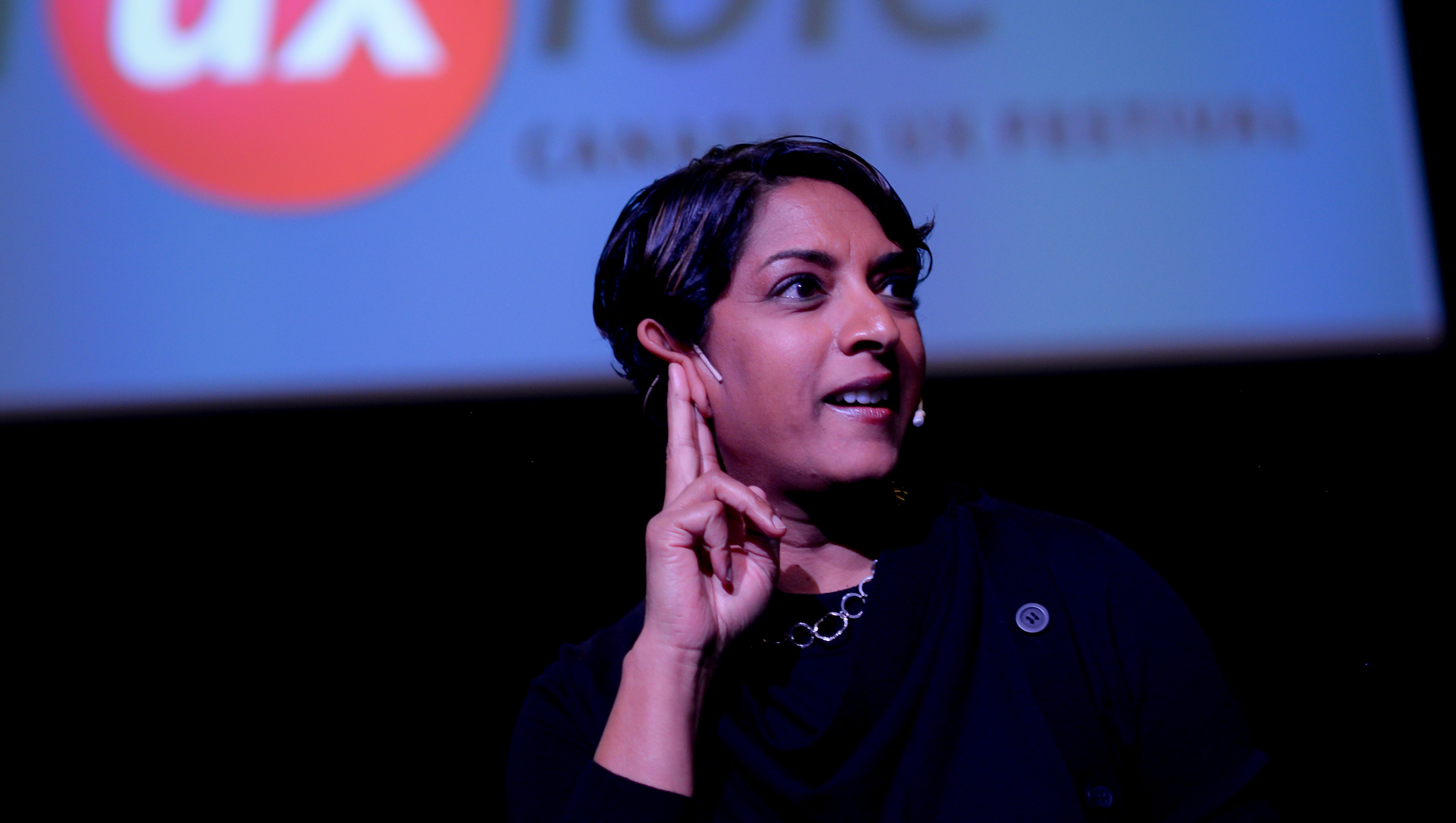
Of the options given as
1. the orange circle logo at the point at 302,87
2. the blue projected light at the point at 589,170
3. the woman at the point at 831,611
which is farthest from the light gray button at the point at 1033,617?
the orange circle logo at the point at 302,87

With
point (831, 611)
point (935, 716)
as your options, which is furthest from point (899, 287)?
point (935, 716)

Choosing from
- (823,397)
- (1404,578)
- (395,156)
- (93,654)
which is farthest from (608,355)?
(1404,578)

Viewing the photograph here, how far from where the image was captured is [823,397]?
4.11ft

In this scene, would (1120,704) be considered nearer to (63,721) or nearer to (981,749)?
(981,749)

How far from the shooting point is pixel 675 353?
140 centimetres

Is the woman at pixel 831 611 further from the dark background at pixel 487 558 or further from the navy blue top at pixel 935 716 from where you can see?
the dark background at pixel 487 558

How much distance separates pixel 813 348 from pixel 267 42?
4.87 ft

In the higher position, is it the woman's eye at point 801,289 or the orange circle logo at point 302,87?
the orange circle logo at point 302,87

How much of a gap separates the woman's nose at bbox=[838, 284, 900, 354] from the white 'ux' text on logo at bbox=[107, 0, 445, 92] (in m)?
1.21

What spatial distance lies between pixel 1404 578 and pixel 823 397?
1437 millimetres

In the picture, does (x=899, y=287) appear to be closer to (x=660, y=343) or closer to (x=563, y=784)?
(x=660, y=343)

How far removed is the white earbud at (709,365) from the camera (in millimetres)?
1344

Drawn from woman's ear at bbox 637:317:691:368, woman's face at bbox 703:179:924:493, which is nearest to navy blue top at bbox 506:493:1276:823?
woman's face at bbox 703:179:924:493

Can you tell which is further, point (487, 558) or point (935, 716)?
point (487, 558)
